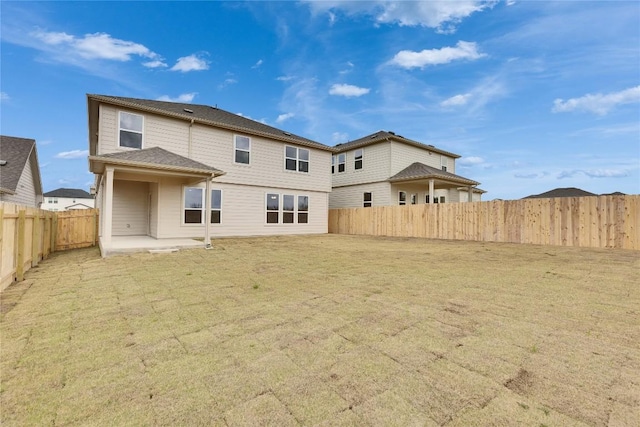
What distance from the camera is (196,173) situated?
10.6 m

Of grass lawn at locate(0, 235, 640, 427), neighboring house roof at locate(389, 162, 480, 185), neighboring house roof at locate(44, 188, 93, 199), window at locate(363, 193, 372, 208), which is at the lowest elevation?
grass lawn at locate(0, 235, 640, 427)

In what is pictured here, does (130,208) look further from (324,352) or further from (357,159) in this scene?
(357,159)

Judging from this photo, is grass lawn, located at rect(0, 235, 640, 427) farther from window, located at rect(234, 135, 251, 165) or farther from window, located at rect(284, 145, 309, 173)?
window, located at rect(284, 145, 309, 173)

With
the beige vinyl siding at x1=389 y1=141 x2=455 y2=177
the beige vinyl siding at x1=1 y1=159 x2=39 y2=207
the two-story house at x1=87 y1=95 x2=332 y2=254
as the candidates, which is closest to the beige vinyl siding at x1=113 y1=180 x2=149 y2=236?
the two-story house at x1=87 y1=95 x2=332 y2=254

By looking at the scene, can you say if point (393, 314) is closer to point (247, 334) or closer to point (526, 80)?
point (247, 334)

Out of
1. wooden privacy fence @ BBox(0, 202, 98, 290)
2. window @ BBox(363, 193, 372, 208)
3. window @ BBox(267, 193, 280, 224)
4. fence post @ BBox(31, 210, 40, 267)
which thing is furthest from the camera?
window @ BBox(363, 193, 372, 208)

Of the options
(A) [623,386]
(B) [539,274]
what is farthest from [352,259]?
(A) [623,386]

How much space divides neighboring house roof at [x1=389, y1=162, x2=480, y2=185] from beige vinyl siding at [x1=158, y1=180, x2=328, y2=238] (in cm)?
530

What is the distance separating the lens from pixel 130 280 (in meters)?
5.84

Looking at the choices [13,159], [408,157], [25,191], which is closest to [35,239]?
[13,159]

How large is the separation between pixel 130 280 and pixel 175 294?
1797mm

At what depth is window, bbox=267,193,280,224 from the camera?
16.2 meters

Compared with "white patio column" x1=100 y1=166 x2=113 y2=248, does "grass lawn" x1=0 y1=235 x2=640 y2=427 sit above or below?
below

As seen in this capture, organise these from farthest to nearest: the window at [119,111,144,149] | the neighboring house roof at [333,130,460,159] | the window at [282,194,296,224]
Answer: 1. the neighboring house roof at [333,130,460,159]
2. the window at [282,194,296,224]
3. the window at [119,111,144,149]
